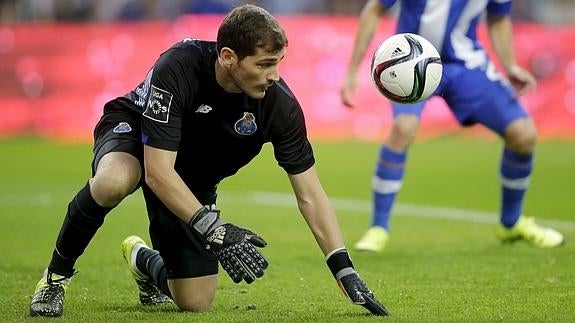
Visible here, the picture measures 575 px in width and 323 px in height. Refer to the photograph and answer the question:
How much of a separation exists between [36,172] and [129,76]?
3960mm

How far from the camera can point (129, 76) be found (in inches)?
787

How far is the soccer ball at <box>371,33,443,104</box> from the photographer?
7418 millimetres

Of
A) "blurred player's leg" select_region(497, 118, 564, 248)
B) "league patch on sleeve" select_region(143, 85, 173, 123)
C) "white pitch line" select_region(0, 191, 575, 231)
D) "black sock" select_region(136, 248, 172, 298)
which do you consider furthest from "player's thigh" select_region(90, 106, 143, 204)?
"white pitch line" select_region(0, 191, 575, 231)

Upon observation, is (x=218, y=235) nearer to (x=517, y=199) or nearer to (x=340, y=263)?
(x=340, y=263)

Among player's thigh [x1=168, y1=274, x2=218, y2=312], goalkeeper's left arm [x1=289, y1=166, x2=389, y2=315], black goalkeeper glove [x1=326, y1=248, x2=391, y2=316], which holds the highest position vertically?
goalkeeper's left arm [x1=289, y1=166, x2=389, y2=315]

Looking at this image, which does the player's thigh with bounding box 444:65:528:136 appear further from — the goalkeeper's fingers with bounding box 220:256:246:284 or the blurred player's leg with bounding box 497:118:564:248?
the goalkeeper's fingers with bounding box 220:256:246:284

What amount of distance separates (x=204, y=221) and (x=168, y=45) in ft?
47.5

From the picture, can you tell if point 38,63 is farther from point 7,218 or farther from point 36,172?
point 7,218

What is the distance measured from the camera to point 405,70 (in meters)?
7.41

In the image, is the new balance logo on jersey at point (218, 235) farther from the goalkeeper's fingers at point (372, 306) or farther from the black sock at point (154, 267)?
the black sock at point (154, 267)

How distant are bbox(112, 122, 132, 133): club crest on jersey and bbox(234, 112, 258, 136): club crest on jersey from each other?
659mm

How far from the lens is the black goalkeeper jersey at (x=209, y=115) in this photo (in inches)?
241

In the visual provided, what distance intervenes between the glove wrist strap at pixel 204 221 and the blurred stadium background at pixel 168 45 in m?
14.0

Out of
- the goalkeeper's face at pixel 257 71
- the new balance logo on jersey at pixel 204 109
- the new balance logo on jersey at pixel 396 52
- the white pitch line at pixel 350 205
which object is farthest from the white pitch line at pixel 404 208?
the goalkeeper's face at pixel 257 71
